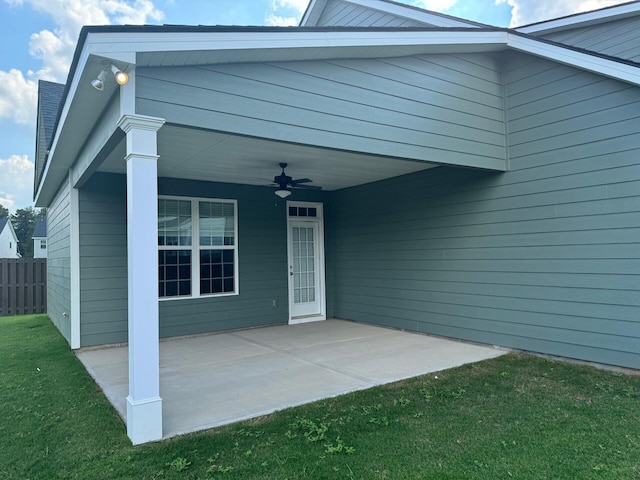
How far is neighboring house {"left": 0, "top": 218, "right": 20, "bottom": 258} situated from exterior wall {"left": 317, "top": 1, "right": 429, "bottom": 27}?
31597mm

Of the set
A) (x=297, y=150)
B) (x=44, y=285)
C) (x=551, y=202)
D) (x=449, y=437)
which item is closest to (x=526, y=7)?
(x=551, y=202)

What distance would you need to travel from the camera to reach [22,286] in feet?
36.0

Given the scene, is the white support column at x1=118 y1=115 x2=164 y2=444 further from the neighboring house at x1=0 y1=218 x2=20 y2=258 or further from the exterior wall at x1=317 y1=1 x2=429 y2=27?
the neighboring house at x1=0 y1=218 x2=20 y2=258

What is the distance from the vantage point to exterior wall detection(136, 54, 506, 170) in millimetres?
3357

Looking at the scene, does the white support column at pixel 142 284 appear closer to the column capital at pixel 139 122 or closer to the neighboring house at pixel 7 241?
the column capital at pixel 139 122

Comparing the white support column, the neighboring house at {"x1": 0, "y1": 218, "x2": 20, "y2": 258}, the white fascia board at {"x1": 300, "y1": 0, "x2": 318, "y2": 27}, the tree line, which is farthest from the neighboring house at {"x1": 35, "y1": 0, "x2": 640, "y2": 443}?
the tree line

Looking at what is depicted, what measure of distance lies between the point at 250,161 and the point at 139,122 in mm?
2564

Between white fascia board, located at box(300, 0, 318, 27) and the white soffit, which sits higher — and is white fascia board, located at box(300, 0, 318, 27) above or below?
above

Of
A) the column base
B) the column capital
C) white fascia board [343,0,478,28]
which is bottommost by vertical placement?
the column base

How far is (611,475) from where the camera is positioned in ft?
7.91

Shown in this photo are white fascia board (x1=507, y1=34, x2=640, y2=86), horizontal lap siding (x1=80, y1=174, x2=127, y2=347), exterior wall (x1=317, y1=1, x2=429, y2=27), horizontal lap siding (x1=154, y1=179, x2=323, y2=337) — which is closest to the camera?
white fascia board (x1=507, y1=34, x2=640, y2=86)

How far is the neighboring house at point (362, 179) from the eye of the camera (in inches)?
128

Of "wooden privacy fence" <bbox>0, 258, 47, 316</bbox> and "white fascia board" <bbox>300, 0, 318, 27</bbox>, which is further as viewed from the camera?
"wooden privacy fence" <bbox>0, 258, 47, 316</bbox>

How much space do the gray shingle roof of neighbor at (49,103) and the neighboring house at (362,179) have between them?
7 cm
